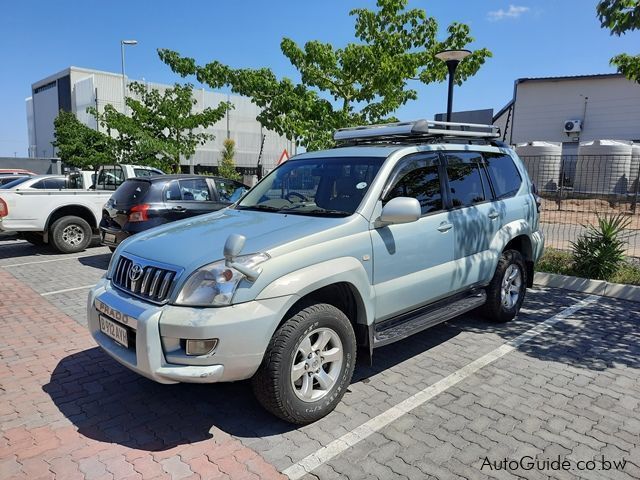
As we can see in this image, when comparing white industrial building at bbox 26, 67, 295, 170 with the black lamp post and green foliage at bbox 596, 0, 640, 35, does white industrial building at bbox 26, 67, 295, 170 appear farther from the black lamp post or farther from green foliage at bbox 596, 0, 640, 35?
green foliage at bbox 596, 0, 640, 35

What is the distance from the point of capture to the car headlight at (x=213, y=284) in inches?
111

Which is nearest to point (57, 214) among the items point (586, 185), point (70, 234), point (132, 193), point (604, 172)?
point (70, 234)

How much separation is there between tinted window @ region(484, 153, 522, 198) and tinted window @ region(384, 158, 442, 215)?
110 cm

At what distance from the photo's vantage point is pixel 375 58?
10.6 m

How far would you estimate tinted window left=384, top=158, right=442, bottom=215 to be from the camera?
155 inches

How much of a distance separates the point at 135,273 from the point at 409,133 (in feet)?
9.09

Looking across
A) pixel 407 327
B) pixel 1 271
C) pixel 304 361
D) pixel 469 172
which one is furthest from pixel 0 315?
pixel 469 172

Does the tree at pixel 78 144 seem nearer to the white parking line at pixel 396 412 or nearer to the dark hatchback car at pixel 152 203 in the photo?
the dark hatchback car at pixel 152 203

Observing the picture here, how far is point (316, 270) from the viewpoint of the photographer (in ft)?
10.3

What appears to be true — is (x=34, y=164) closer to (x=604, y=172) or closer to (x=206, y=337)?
(x=604, y=172)

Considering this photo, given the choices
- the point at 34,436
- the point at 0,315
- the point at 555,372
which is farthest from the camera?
the point at 0,315

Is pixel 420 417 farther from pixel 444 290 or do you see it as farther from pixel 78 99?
pixel 78 99

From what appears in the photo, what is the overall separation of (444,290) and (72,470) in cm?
313

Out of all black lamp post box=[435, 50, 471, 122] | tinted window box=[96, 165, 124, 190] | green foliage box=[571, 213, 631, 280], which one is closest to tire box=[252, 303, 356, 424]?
green foliage box=[571, 213, 631, 280]
